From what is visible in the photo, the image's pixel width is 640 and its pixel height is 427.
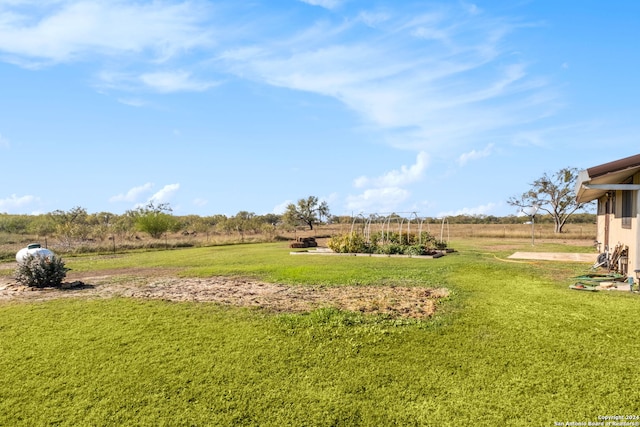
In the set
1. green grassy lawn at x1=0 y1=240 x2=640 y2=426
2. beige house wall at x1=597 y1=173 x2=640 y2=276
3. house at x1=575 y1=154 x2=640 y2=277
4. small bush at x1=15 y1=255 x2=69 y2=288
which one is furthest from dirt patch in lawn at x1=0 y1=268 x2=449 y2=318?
beige house wall at x1=597 y1=173 x2=640 y2=276

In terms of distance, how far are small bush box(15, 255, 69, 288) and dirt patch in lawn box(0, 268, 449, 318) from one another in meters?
0.25

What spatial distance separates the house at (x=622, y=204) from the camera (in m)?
8.52

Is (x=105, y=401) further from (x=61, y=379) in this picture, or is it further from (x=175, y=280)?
(x=175, y=280)

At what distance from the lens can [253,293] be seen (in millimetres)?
8875

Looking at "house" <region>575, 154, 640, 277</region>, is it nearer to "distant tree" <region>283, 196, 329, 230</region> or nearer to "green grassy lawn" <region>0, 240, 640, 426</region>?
"green grassy lawn" <region>0, 240, 640, 426</region>

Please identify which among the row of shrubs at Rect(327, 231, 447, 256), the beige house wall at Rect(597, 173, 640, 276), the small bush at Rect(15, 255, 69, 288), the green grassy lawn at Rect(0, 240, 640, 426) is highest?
Answer: the beige house wall at Rect(597, 173, 640, 276)

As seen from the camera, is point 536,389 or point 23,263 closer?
point 536,389

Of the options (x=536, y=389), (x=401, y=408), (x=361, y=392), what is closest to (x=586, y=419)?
(x=536, y=389)

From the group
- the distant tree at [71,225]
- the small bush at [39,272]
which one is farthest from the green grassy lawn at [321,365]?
the distant tree at [71,225]

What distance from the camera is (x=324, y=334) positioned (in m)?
5.85

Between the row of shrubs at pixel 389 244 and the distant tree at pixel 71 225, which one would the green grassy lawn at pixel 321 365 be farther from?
the distant tree at pixel 71 225

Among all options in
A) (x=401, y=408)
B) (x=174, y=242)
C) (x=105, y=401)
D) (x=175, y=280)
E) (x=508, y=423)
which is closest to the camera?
Answer: (x=508, y=423)

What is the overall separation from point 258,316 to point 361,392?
287 centimetres

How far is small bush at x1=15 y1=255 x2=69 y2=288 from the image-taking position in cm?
1016
